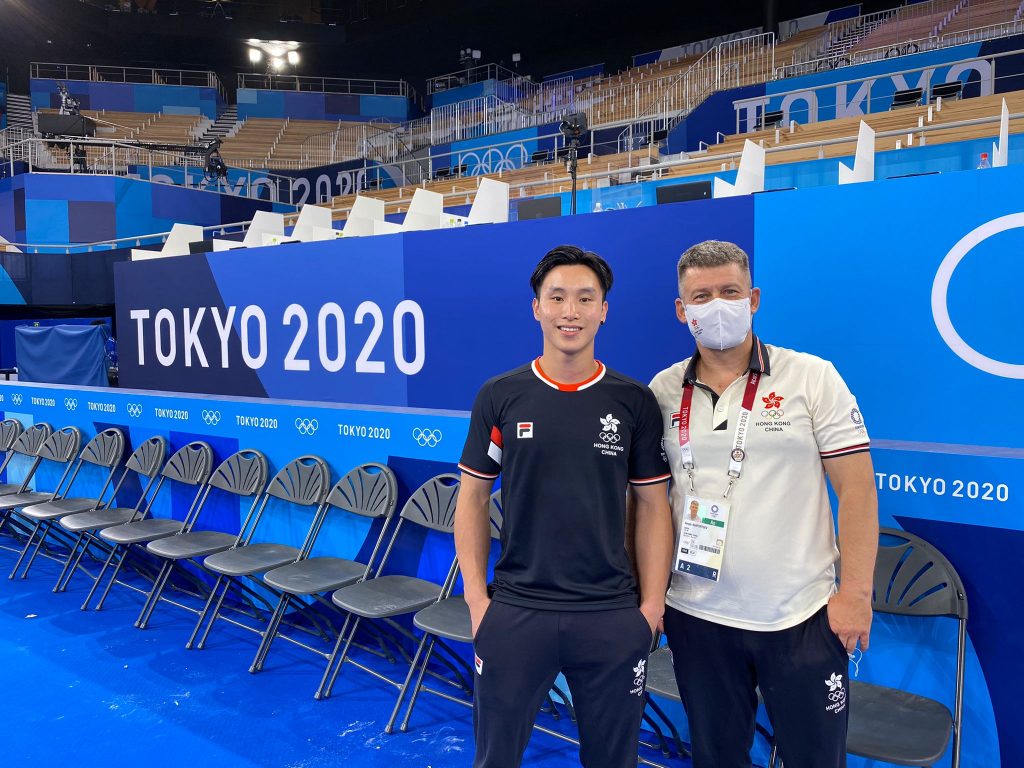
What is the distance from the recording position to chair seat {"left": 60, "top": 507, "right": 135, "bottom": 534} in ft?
13.2

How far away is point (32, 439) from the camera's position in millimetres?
5293

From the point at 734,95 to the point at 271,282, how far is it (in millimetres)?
10826

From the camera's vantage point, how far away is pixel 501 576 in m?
1.67

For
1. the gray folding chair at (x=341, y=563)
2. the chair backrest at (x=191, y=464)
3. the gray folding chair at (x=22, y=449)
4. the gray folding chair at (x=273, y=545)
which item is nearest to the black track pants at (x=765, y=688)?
the gray folding chair at (x=341, y=563)

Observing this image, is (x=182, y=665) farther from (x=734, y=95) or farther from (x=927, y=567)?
(x=734, y=95)

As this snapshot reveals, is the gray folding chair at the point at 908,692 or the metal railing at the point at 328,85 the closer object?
the gray folding chair at the point at 908,692

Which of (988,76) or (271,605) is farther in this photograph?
(988,76)

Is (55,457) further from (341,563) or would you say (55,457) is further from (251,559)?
(341,563)

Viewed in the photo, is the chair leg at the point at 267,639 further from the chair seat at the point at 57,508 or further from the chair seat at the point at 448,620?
the chair seat at the point at 57,508

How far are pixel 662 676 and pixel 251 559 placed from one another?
80.2 inches

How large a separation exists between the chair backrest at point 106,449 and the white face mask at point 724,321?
4268 millimetres

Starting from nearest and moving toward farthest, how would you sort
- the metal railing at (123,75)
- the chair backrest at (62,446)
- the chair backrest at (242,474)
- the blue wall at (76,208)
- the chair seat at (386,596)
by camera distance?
the chair seat at (386,596) < the chair backrest at (242,474) < the chair backrest at (62,446) < the blue wall at (76,208) < the metal railing at (123,75)

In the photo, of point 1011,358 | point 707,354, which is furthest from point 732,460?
point 1011,358

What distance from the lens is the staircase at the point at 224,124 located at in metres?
20.0
